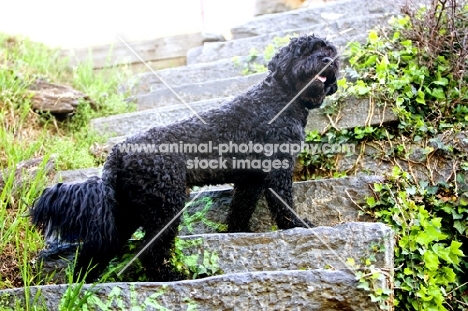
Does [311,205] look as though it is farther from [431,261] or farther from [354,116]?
[354,116]

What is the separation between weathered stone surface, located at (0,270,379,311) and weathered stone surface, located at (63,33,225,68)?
14.6 feet

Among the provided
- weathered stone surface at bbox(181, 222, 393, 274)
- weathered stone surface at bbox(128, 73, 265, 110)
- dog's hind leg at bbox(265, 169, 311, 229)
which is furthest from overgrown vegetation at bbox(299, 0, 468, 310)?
weathered stone surface at bbox(128, 73, 265, 110)

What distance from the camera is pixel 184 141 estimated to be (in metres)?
3.19

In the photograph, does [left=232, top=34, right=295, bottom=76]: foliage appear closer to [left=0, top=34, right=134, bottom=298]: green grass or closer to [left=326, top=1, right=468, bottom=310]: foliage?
[left=326, top=1, right=468, bottom=310]: foliage

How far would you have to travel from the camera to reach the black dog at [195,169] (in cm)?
293

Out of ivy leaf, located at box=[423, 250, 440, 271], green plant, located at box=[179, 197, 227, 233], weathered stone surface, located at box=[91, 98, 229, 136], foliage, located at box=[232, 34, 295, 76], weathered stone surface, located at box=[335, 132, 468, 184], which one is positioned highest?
foliage, located at box=[232, 34, 295, 76]

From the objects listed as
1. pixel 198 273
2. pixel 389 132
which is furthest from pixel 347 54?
pixel 198 273

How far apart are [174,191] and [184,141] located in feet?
1.10

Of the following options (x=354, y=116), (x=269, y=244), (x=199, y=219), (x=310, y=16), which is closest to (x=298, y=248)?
(x=269, y=244)

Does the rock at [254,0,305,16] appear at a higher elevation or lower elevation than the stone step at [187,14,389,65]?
higher

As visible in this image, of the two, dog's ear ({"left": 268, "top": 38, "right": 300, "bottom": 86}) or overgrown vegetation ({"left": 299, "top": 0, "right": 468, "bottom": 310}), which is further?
dog's ear ({"left": 268, "top": 38, "right": 300, "bottom": 86})

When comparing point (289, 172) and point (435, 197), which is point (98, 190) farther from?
Answer: point (435, 197)

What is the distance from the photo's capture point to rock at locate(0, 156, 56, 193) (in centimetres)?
374

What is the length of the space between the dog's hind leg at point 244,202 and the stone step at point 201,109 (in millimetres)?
→ 924
